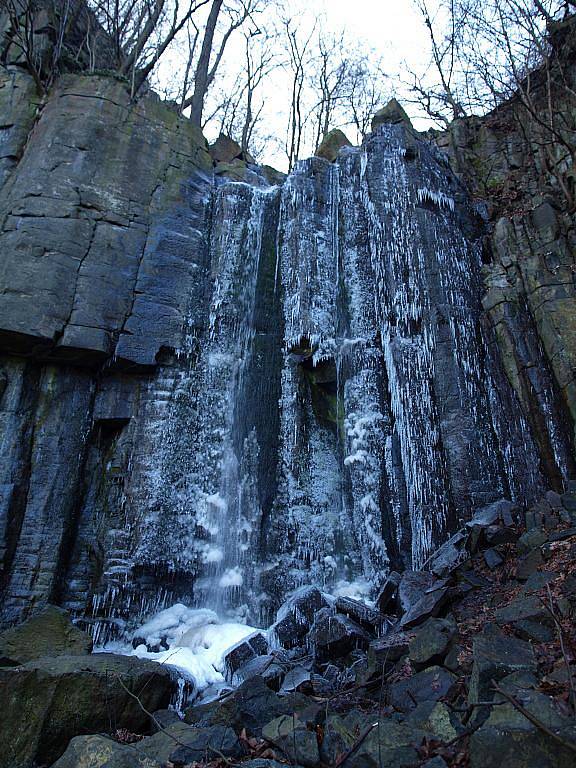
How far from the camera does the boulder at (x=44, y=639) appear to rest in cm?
578

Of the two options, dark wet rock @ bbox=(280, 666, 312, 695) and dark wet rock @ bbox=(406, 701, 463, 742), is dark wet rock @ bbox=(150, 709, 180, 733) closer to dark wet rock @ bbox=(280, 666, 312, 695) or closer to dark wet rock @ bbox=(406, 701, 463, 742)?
dark wet rock @ bbox=(280, 666, 312, 695)

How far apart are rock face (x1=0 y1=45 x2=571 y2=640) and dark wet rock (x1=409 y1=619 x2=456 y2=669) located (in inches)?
143

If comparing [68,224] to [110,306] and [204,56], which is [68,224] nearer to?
[110,306]

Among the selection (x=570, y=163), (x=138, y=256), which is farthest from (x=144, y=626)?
(x=570, y=163)

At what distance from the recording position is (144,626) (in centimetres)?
802

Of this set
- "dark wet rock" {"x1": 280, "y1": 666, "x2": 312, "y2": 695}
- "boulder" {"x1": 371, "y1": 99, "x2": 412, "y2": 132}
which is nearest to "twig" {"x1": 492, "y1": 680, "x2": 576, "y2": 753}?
"dark wet rock" {"x1": 280, "y1": 666, "x2": 312, "y2": 695}

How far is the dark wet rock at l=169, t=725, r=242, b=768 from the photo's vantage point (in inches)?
150

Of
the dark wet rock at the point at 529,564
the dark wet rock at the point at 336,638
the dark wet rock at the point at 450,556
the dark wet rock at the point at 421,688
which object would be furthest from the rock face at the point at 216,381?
the dark wet rock at the point at 421,688

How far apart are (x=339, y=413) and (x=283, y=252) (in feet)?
12.3

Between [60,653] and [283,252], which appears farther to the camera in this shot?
[283,252]

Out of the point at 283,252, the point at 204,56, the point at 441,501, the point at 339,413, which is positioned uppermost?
the point at 204,56

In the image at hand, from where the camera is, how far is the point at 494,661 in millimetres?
3617

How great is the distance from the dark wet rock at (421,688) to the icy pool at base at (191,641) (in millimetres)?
2951

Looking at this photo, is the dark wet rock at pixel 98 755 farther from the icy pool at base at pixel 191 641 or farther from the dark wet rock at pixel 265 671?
the icy pool at base at pixel 191 641
